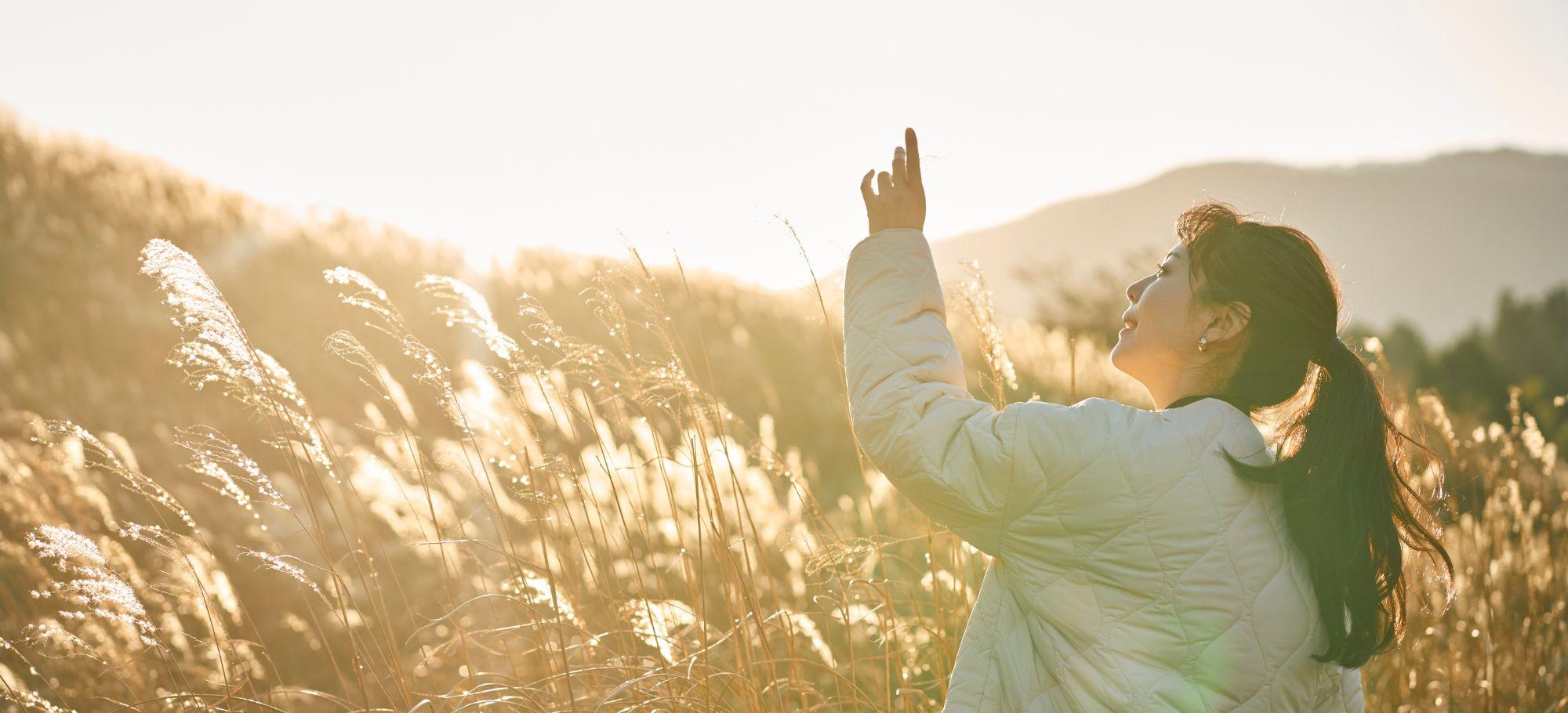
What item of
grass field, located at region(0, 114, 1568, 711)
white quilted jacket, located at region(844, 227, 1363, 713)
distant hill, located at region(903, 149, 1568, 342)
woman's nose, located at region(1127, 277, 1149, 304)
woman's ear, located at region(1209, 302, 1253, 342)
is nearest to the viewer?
white quilted jacket, located at region(844, 227, 1363, 713)

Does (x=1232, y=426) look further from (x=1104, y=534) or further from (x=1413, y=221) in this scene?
(x=1413, y=221)

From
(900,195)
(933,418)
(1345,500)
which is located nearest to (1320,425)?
(1345,500)

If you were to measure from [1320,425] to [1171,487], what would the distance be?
1.15ft

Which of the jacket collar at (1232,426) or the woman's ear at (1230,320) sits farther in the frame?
the woman's ear at (1230,320)

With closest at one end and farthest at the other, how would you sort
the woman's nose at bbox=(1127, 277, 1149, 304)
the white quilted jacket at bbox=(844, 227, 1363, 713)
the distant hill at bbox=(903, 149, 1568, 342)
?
the white quilted jacket at bbox=(844, 227, 1363, 713)
the woman's nose at bbox=(1127, 277, 1149, 304)
the distant hill at bbox=(903, 149, 1568, 342)

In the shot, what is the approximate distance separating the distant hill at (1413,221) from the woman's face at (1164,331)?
48.5 meters

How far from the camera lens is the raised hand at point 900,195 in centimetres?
167

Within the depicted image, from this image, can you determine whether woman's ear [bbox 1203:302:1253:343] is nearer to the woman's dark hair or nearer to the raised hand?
the woman's dark hair

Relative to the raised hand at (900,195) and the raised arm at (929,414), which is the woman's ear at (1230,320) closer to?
the raised arm at (929,414)

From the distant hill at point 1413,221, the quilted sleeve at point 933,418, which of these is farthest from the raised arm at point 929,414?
the distant hill at point 1413,221

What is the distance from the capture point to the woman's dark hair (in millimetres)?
1475

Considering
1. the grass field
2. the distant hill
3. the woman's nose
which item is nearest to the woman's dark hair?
the woman's nose

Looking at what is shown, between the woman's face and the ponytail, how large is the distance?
200 mm

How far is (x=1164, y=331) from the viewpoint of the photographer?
170cm
